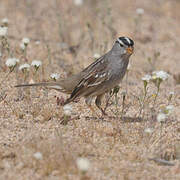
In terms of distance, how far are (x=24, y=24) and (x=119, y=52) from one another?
17.3ft

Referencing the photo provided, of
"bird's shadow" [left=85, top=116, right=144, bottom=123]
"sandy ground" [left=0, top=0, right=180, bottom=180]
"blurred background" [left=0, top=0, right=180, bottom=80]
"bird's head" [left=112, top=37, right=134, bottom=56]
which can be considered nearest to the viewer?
"sandy ground" [left=0, top=0, right=180, bottom=180]

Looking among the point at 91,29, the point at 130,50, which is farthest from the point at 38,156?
the point at 91,29

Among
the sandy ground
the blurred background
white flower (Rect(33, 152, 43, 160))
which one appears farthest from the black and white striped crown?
white flower (Rect(33, 152, 43, 160))

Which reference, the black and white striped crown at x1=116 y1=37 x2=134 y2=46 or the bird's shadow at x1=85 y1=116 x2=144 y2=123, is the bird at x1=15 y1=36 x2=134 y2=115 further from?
the bird's shadow at x1=85 y1=116 x2=144 y2=123

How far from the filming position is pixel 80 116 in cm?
689

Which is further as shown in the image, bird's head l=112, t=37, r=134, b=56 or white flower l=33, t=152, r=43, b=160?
bird's head l=112, t=37, r=134, b=56

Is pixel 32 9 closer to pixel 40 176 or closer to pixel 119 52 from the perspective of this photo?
pixel 119 52

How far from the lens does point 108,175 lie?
486cm

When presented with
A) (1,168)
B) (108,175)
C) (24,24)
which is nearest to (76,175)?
(108,175)

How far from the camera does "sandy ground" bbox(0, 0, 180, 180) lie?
4.95 metres

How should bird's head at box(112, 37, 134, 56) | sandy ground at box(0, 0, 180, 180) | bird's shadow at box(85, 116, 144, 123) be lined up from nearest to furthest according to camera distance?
sandy ground at box(0, 0, 180, 180) → bird's shadow at box(85, 116, 144, 123) → bird's head at box(112, 37, 134, 56)

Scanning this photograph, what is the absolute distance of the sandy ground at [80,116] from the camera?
4.95 m

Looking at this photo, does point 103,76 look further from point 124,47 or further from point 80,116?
point 80,116

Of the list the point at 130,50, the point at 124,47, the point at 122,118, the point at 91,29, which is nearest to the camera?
the point at 122,118
